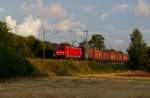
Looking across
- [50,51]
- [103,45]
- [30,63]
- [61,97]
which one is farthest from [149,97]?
[103,45]

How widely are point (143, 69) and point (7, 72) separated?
56354mm

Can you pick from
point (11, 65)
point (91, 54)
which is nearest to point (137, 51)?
point (91, 54)

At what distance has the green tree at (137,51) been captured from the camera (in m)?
104

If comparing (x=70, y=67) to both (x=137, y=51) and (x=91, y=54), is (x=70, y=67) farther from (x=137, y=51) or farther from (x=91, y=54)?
(x=137, y=51)

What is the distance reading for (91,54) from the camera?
340ft

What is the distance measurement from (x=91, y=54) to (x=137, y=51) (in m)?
10.5

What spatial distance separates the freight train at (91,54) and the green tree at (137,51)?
680 centimetres

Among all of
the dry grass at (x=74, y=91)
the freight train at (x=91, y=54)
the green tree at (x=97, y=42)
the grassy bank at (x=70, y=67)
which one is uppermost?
the green tree at (x=97, y=42)

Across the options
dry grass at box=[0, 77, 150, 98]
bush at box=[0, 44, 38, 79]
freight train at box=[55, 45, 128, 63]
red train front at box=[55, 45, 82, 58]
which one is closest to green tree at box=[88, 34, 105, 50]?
freight train at box=[55, 45, 128, 63]

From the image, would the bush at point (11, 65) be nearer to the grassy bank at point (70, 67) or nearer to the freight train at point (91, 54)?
the grassy bank at point (70, 67)

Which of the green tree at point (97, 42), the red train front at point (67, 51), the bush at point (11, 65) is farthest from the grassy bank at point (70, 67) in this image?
the green tree at point (97, 42)

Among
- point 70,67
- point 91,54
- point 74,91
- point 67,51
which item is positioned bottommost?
point 74,91

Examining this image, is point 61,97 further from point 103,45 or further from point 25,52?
point 103,45

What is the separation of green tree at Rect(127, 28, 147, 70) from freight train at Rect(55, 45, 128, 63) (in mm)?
6803
